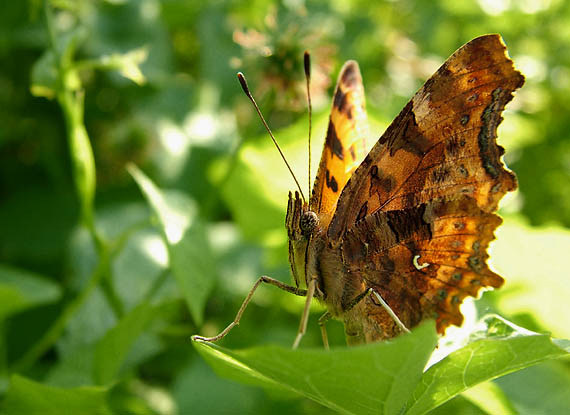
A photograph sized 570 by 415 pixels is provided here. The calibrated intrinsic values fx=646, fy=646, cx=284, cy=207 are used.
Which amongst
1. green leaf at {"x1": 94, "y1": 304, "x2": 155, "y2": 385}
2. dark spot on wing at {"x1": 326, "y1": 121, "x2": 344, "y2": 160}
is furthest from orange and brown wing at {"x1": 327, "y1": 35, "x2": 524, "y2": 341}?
green leaf at {"x1": 94, "y1": 304, "x2": 155, "y2": 385}

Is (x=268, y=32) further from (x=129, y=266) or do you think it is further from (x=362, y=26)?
(x=129, y=266)

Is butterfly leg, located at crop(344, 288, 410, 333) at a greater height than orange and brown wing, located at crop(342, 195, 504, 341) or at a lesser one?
lesser

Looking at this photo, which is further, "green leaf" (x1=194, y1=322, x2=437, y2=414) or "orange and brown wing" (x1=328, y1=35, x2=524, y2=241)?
"orange and brown wing" (x1=328, y1=35, x2=524, y2=241)

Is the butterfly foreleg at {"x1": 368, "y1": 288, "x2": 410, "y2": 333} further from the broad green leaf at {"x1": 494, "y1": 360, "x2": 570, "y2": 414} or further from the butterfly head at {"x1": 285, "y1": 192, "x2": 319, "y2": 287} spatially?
the broad green leaf at {"x1": 494, "y1": 360, "x2": 570, "y2": 414}

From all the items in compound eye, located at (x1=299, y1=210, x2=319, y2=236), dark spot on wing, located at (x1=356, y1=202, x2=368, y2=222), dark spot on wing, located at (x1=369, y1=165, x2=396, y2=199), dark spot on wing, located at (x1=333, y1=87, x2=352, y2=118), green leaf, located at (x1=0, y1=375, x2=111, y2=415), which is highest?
dark spot on wing, located at (x1=333, y1=87, x2=352, y2=118)

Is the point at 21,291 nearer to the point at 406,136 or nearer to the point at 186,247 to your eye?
the point at 186,247

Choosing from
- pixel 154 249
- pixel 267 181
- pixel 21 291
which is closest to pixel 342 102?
pixel 267 181
